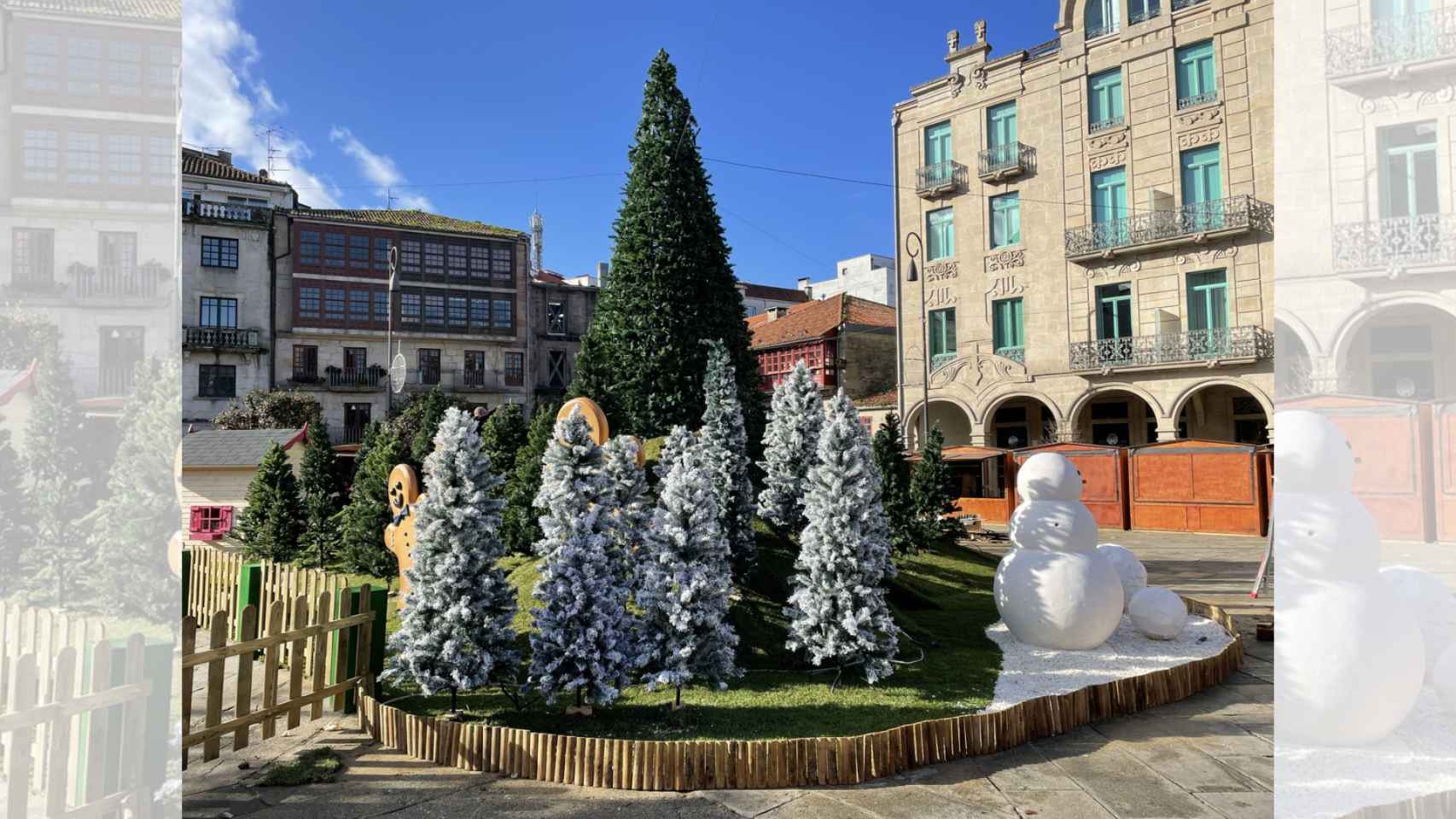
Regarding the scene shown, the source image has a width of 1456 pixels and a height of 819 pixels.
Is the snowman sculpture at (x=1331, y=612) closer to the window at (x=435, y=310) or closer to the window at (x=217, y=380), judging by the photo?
the window at (x=217, y=380)

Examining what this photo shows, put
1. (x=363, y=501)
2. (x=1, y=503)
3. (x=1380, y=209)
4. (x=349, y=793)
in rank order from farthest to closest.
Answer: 1. (x=363, y=501)
2. (x=349, y=793)
3. (x=1, y=503)
4. (x=1380, y=209)

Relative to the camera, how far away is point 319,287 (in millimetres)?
34188

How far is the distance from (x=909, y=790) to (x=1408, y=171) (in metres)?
4.37

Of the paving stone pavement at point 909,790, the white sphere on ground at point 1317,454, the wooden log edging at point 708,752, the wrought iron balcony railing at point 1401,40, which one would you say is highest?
the wrought iron balcony railing at point 1401,40

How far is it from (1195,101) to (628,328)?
1865cm

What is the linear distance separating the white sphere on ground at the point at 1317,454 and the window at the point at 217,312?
120 ft

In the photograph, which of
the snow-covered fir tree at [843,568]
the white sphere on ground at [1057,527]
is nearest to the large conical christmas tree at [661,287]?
the snow-covered fir tree at [843,568]

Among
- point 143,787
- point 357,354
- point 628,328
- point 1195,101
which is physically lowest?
point 143,787

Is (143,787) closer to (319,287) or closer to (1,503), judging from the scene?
(1,503)

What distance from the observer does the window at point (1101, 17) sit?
22.4 m

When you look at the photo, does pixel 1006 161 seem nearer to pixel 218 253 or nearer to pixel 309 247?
pixel 309 247

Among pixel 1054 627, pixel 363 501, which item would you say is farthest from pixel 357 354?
pixel 1054 627

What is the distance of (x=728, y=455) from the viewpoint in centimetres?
949

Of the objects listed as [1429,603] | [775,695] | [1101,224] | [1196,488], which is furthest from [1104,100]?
[1429,603]
